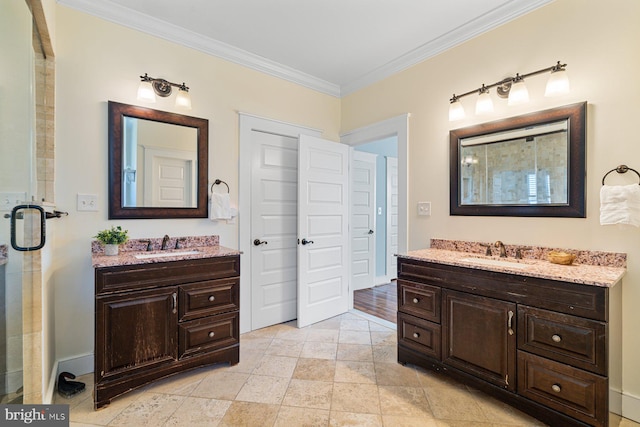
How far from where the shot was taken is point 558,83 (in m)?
1.91

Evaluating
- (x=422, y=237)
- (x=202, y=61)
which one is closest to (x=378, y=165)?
(x=422, y=237)

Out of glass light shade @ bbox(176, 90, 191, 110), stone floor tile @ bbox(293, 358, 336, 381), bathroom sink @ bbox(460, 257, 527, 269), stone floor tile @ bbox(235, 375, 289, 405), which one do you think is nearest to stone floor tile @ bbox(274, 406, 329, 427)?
stone floor tile @ bbox(235, 375, 289, 405)

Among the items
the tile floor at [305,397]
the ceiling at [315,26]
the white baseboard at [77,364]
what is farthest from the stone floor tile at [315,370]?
the ceiling at [315,26]

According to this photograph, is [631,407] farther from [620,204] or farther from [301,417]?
[301,417]

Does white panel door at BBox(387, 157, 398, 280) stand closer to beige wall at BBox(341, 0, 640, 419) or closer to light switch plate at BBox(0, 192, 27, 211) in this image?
beige wall at BBox(341, 0, 640, 419)

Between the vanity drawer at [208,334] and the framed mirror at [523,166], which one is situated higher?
the framed mirror at [523,166]

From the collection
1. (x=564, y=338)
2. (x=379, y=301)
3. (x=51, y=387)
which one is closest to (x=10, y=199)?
(x=51, y=387)

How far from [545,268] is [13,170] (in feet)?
9.07

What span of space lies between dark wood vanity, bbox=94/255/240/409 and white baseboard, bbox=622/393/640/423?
8.26 ft

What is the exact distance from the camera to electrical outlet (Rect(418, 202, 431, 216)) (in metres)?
2.77

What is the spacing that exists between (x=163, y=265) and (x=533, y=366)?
2333 mm

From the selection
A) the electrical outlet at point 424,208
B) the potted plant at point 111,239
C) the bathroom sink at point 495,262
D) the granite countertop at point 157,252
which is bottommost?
the bathroom sink at point 495,262

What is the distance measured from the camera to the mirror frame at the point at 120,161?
2252 mm

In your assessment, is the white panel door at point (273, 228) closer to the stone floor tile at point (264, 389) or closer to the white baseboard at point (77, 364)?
the stone floor tile at point (264, 389)
